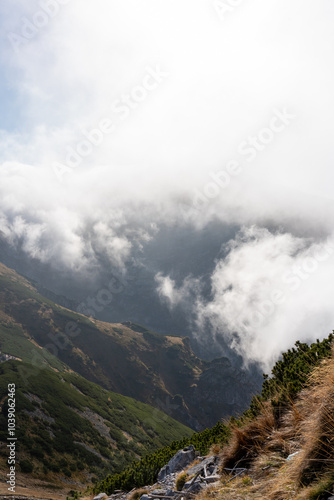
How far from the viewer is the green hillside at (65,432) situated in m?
57.9

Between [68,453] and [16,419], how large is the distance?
47.8 ft

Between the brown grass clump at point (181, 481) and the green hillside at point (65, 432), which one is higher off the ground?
the green hillside at point (65, 432)

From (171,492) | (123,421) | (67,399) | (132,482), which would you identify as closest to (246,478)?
(171,492)

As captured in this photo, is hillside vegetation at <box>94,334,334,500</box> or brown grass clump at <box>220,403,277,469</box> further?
brown grass clump at <box>220,403,277,469</box>

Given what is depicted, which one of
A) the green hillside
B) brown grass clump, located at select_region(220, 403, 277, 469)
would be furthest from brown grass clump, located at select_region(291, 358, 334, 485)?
the green hillside

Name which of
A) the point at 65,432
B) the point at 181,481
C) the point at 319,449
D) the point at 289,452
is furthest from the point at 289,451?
the point at 65,432

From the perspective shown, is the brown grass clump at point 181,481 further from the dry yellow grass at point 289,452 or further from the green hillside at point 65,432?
the green hillside at point 65,432

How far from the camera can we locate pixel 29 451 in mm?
56781

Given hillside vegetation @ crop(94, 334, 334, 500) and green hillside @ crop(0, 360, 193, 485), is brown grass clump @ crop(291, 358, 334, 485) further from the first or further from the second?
green hillside @ crop(0, 360, 193, 485)

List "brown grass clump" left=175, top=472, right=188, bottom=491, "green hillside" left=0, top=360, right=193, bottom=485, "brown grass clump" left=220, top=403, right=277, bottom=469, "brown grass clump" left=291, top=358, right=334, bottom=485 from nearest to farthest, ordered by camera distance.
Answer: "brown grass clump" left=291, top=358, right=334, bottom=485 < "brown grass clump" left=220, top=403, right=277, bottom=469 < "brown grass clump" left=175, top=472, right=188, bottom=491 < "green hillside" left=0, top=360, right=193, bottom=485

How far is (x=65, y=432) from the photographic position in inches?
2972

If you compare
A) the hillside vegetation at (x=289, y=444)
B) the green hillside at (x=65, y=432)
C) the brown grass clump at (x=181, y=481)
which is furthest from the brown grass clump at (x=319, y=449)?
the green hillside at (x=65, y=432)

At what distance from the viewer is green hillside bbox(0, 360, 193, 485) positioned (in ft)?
190

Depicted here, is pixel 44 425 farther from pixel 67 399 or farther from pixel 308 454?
pixel 308 454
